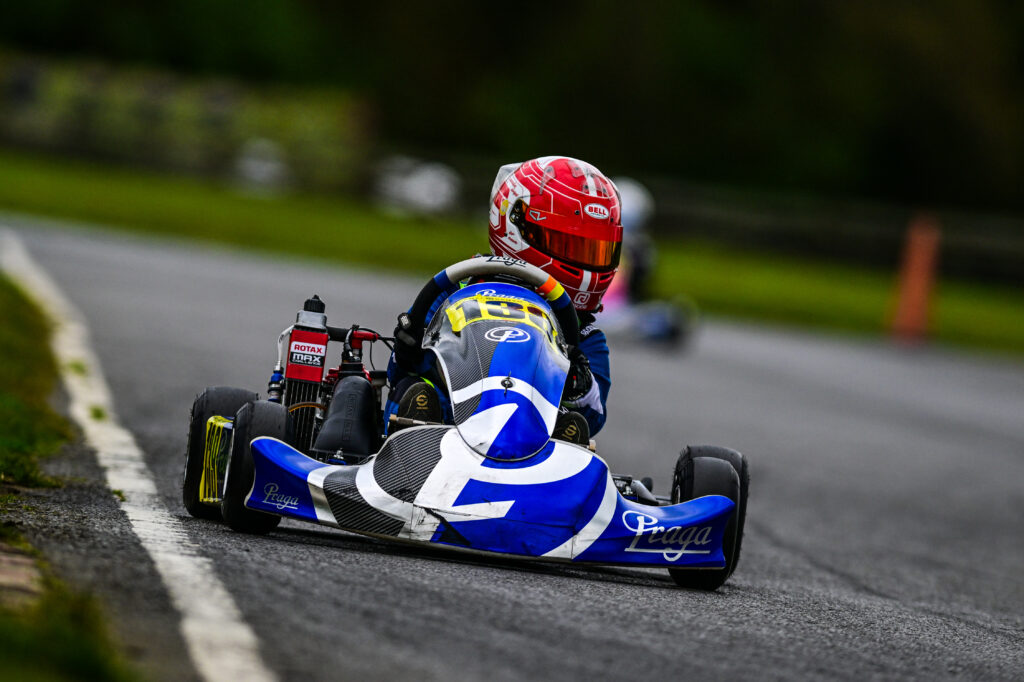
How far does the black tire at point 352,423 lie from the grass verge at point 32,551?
94 cm

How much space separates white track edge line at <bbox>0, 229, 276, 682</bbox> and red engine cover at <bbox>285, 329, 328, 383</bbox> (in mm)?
631

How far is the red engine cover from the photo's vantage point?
5.79 meters

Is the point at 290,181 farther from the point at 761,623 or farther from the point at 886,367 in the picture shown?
the point at 761,623

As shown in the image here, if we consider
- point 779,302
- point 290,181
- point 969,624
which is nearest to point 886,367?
point 779,302

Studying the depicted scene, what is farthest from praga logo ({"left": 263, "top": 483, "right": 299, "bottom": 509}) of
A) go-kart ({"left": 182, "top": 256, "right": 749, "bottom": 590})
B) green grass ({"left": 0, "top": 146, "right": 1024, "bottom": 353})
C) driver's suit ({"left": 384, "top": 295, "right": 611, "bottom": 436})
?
green grass ({"left": 0, "top": 146, "right": 1024, "bottom": 353})

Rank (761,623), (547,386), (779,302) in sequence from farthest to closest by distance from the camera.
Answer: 1. (779,302)
2. (547,386)
3. (761,623)

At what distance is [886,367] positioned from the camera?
1811 cm

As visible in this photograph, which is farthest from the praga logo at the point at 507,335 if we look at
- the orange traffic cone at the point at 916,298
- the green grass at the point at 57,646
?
the orange traffic cone at the point at 916,298

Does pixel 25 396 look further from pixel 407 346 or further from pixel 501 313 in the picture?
pixel 501 313

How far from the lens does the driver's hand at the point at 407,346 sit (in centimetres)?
552

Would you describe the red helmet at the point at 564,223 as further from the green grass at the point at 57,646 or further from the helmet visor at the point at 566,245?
the green grass at the point at 57,646

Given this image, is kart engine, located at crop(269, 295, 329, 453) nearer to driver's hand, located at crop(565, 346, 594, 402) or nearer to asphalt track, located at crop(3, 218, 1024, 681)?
asphalt track, located at crop(3, 218, 1024, 681)

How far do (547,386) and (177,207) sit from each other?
73.1 ft

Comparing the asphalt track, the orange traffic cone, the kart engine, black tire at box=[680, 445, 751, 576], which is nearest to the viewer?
the asphalt track
